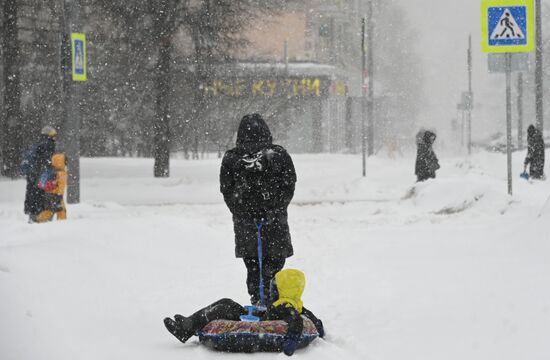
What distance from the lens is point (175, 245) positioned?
38.1 ft

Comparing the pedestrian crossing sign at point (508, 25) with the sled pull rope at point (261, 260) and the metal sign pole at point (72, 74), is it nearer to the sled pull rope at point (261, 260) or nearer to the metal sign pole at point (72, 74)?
the sled pull rope at point (261, 260)

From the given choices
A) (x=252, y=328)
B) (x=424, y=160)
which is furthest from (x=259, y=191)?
(x=424, y=160)

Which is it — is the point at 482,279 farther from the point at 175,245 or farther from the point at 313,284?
the point at 175,245

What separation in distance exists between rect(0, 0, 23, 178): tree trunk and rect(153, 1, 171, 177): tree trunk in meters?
4.36

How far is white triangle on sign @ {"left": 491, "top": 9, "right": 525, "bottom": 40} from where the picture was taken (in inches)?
489

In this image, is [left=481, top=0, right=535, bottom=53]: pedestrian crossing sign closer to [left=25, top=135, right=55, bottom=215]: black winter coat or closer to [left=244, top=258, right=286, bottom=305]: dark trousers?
[left=25, top=135, right=55, bottom=215]: black winter coat

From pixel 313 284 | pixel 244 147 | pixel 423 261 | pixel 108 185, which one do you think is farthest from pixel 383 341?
pixel 108 185

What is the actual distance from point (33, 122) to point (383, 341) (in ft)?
72.6

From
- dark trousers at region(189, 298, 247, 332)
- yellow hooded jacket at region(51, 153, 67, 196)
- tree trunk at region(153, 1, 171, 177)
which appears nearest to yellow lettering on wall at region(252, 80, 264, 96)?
tree trunk at region(153, 1, 171, 177)

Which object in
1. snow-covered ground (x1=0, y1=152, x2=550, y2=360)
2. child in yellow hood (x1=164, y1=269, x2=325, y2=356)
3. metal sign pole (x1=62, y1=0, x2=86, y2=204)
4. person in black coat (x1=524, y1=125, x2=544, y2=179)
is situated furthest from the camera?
person in black coat (x1=524, y1=125, x2=544, y2=179)

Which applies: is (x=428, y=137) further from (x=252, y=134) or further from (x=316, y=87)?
(x=316, y=87)

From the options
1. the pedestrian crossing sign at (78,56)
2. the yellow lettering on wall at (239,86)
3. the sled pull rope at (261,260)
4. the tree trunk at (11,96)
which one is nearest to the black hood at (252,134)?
the sled pull rope at (261,260)

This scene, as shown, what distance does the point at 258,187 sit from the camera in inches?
261

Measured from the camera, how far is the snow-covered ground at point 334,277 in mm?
5695
